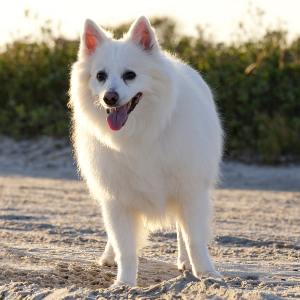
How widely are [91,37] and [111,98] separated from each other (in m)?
0.76

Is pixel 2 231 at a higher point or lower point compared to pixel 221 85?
lower

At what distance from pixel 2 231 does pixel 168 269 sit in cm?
205

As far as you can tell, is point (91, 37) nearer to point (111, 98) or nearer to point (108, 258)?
point (111, 98)

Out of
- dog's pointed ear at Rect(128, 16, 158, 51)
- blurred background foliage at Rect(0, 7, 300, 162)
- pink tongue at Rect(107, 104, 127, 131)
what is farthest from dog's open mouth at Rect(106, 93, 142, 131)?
blurred background foliage at Rect(0, 7, 300, 162)

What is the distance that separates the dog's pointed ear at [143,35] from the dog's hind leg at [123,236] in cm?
131

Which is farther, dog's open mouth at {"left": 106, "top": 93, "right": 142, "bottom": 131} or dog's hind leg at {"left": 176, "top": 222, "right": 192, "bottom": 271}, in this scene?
dog's hind leg at {"left": 176, "top": 222, "right": 192, "bottom": 271}

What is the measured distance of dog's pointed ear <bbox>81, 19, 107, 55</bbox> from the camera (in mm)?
3876

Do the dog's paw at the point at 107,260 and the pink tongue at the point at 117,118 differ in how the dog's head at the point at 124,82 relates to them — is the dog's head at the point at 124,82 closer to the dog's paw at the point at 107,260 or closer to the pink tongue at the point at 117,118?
the pink tongue at the point at 117,118

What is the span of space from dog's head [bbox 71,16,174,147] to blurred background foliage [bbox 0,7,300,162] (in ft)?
20.5

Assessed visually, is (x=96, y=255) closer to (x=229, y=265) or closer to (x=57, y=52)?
(x=229, y=265)

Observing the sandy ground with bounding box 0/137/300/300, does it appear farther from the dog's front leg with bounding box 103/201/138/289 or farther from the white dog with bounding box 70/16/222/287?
the white dog with bounding box 70/16/222/287

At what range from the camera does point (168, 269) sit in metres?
4.29

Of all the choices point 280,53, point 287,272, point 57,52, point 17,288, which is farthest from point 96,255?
point 57,52

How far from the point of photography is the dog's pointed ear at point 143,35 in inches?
151
